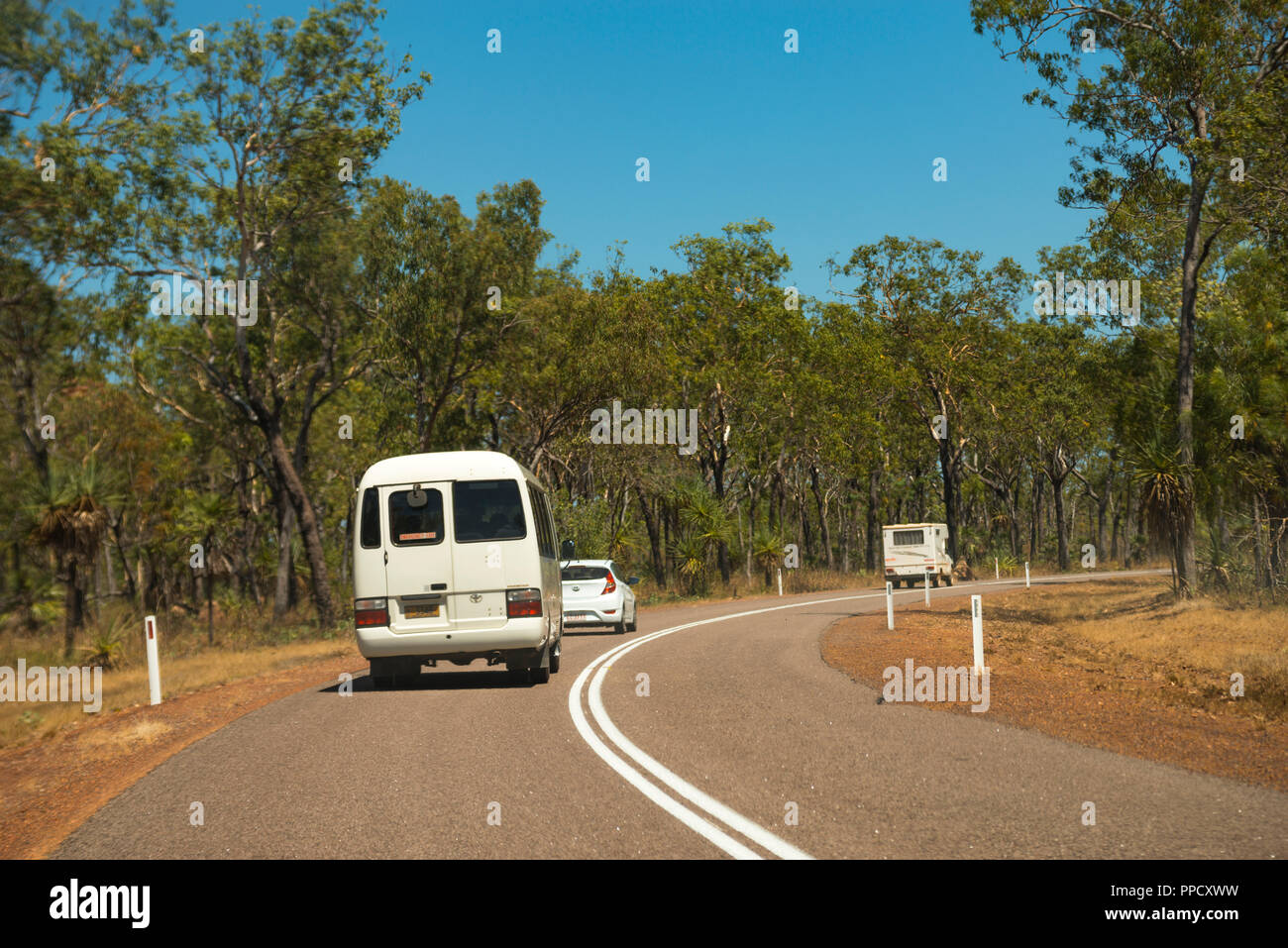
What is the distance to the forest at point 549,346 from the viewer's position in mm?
25156

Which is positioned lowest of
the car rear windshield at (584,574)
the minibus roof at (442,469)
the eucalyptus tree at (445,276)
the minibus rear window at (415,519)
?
the car rear windshield at (584,574)

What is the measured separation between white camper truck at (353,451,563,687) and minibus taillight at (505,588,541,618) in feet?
0.04

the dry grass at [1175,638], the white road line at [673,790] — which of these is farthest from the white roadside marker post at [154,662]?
the dry grass at [1175,638]

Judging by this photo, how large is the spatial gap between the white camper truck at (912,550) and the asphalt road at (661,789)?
29.1 meters

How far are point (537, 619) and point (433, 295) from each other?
69.2 feet

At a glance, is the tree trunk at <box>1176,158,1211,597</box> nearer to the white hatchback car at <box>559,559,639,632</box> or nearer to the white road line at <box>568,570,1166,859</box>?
the white hatchback car at <box>559,559,639,632</box>

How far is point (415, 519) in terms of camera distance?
13.1 meters

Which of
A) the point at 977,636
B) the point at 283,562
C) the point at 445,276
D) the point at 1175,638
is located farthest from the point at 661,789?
the point at 283,562

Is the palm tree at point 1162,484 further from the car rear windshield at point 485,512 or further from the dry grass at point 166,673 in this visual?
the dry grass at point 166,673

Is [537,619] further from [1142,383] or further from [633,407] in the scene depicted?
[633,407]

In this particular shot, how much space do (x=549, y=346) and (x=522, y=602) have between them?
23.7 m

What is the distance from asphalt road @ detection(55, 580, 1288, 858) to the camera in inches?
234

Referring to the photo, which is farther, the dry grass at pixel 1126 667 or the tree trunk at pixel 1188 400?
the tree trunk at pixel 1188 400
